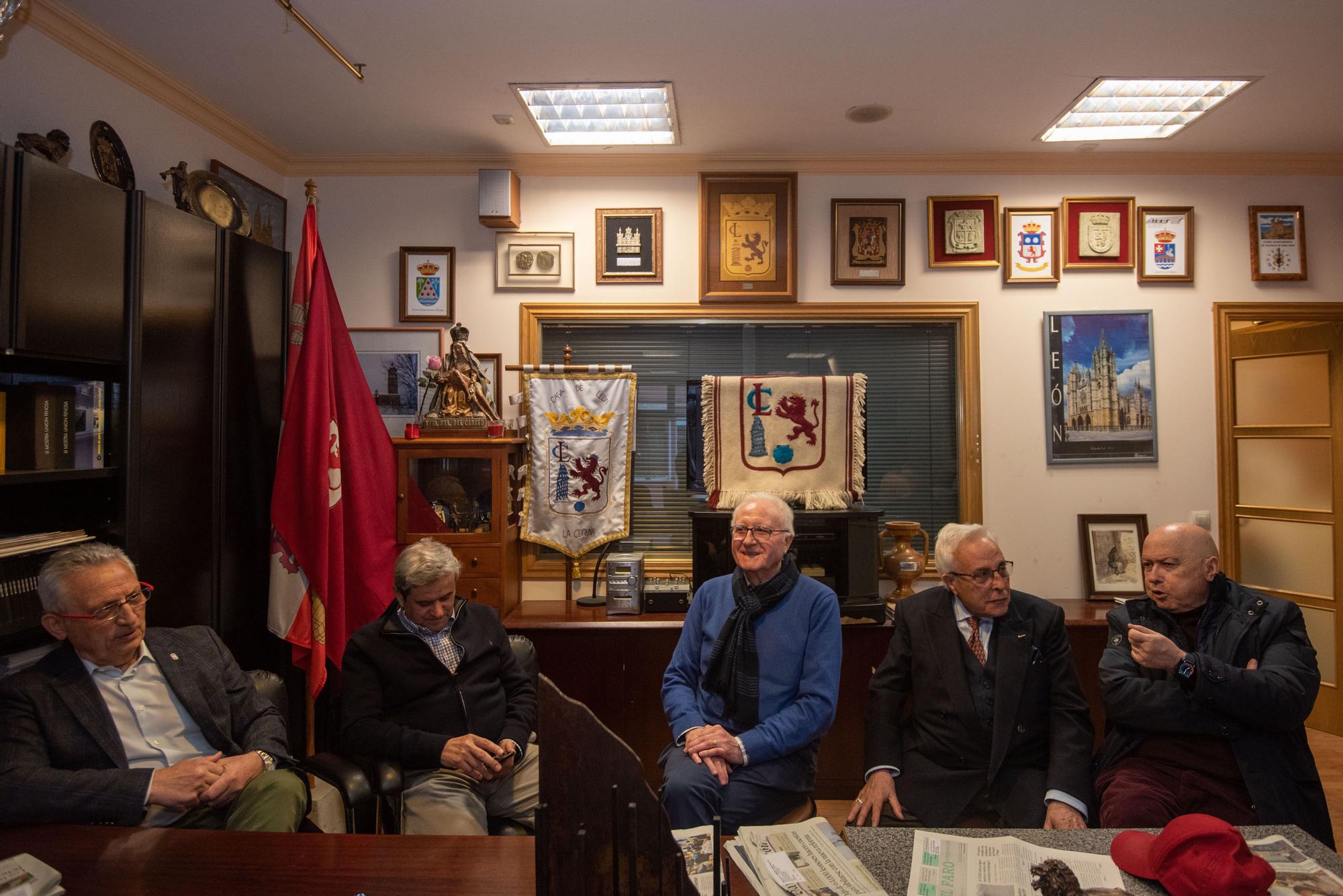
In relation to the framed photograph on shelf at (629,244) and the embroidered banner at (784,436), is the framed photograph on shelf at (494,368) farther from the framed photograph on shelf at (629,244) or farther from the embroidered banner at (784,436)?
the embroidered banner at (784,436)

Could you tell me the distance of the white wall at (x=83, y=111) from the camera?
2.48 meters

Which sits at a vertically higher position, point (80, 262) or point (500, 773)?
point (80, 262)

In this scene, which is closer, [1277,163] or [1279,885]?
[1279,885]

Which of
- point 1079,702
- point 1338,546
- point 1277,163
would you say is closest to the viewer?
point 1079,702

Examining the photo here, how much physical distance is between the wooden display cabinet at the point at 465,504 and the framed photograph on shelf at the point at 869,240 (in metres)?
1.77

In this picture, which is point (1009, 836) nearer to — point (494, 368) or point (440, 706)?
point (440, 706)

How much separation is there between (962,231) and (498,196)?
2.16 meters

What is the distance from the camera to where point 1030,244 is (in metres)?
3.78

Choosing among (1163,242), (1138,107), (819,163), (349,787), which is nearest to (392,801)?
(349,787)

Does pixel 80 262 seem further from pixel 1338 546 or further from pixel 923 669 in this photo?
pixel 1338 546

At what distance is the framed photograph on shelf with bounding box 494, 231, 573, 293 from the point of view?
3.81 meters

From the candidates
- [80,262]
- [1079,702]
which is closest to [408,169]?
[80,262]

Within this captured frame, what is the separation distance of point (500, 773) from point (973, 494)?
2.53 meters

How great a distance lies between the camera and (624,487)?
3.81m
